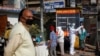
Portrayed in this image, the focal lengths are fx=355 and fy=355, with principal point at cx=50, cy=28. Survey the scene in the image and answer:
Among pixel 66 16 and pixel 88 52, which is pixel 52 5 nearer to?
pixel 66 16

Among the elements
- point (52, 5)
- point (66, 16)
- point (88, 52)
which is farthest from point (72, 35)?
point (52, 5)

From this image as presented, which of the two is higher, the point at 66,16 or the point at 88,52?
the point at 66,16

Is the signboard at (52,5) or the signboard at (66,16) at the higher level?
the signboard at (52,5)

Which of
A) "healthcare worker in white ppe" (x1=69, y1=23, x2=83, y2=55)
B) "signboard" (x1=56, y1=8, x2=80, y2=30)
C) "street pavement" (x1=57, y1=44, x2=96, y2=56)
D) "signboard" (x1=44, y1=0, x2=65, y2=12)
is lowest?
"street pavement" (x1=57, y1=44, x2=96, y2=56)

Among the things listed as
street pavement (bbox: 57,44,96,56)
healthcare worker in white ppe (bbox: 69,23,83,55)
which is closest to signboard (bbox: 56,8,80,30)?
healthcare worker in white ppe (bbox: 69,23,83,55)

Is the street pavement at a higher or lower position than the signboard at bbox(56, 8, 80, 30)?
lower

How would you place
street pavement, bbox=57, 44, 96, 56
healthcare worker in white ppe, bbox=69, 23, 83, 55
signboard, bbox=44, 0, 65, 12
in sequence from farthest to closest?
signboard, bbox=44, 0, 65, 12, healthcare worker in white ppe, bbox=69, 23, 83, 55, street pavement, bbox=57, 44, 96, 56

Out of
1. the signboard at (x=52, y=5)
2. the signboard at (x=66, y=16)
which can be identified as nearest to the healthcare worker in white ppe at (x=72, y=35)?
the signboard at (x=66, y=16)

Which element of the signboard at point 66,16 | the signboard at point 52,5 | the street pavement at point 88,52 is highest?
the signboard at point 52,5

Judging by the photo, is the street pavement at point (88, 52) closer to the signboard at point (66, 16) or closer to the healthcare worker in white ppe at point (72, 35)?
the healthcare worker in white ppe at point (72, 35)

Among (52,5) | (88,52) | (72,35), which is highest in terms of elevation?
(52,5)

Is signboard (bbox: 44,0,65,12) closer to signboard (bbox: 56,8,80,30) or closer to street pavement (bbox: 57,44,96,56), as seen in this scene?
signboard (bbox: 56,8,80,30)

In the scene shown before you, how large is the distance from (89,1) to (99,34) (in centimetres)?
123

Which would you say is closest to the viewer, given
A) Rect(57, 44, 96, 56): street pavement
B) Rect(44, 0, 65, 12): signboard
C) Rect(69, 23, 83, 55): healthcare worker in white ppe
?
Answer: Rect(57, 44, 96, 56): street pavement
